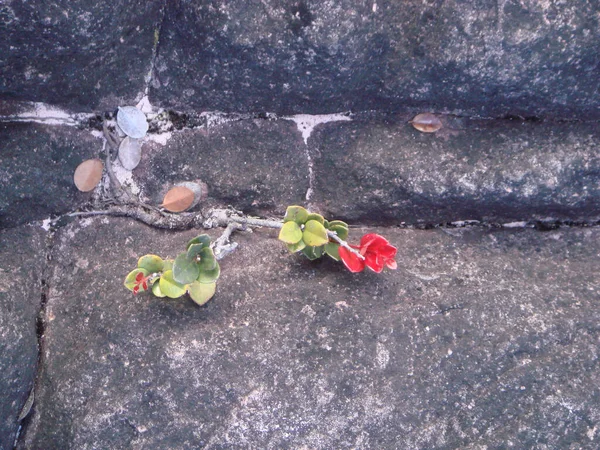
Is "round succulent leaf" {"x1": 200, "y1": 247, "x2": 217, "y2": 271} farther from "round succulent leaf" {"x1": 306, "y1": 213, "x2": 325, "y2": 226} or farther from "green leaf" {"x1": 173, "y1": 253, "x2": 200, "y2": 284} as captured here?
"round succulent leaf" {"x1": 306, "y1": 213, "x2": 325, "y2": 226}

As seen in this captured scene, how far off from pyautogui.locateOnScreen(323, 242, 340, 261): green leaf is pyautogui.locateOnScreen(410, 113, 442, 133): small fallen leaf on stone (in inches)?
15.0

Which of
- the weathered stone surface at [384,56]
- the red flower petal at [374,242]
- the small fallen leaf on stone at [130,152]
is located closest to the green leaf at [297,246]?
the red flower petal at [374,242]

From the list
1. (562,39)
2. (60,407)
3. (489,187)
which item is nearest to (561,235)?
(489,187)

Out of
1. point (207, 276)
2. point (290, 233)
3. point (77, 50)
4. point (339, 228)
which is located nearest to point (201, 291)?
point (207, 276)

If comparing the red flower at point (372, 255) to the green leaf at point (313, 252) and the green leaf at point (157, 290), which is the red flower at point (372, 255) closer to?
the green leaf at point (313, 252)

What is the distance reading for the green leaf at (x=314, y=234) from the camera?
1.28m

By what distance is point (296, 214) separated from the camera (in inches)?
51.5

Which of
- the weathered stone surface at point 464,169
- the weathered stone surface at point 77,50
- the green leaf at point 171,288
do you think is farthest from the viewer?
the weathered stone surface at point 464,169

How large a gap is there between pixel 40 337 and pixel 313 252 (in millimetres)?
641

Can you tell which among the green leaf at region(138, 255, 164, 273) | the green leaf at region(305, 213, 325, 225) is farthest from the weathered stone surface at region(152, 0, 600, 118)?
the green leaf at region(138, 255, 164, 273)

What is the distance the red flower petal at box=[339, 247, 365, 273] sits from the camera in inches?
50.8

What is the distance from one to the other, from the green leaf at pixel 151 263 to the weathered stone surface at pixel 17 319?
295mm

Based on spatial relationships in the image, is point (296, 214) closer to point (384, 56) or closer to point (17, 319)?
point (384, 56)

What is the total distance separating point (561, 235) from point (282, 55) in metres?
0.81
